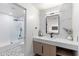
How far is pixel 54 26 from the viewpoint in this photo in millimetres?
1982

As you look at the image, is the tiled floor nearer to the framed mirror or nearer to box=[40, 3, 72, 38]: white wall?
the framed mirror

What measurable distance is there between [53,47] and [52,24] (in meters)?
0.63

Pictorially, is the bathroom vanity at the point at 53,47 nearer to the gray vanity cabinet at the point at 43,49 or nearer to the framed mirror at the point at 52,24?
the gray vanity cabinet at the point at 43,49

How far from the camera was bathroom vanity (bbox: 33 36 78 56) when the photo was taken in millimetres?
1535

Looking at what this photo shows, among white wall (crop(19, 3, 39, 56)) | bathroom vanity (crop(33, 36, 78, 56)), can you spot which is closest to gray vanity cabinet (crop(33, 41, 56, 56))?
bathroom vanity (crop(33, 36, 78, 56))

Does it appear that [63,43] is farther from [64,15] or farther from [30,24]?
[30,24]

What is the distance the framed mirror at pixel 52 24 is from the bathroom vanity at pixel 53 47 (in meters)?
0.27

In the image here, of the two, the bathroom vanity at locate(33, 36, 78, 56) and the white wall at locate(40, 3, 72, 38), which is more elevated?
the white wall at locate(40, 3, 72, 38)

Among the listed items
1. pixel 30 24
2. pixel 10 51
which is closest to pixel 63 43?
pixel 30 24

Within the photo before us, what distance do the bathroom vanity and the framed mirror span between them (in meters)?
0.27

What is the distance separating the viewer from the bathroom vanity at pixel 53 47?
1.53 meters

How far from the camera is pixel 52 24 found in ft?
6.65

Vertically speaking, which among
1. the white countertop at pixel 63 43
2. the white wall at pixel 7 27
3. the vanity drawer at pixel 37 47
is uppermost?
the white wall at pixel 7 27

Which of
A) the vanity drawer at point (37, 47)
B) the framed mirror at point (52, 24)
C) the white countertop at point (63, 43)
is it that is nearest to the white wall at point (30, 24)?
the vanity drawer at point (37, 47)
